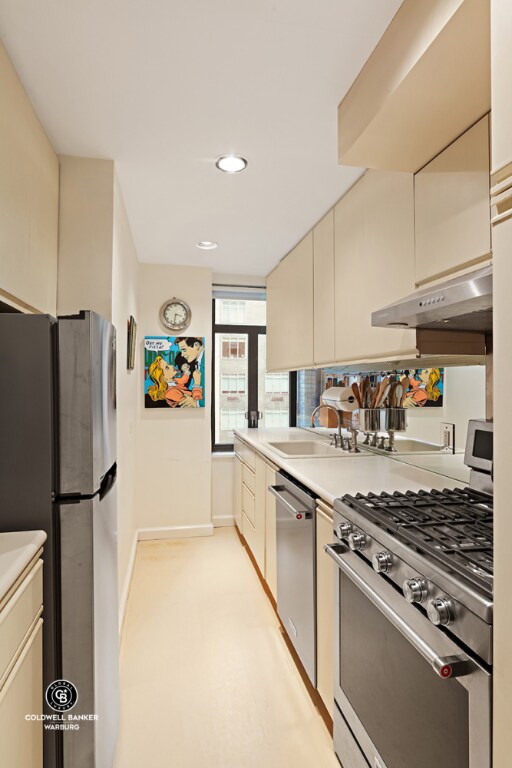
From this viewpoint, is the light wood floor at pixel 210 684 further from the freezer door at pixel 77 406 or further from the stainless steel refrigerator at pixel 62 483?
the freezer door at pixel 77 406

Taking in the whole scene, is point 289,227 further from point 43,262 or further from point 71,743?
point 71,743

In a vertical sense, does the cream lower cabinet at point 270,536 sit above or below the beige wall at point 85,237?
below

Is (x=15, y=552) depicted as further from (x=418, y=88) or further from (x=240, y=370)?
(x=240, y=370)

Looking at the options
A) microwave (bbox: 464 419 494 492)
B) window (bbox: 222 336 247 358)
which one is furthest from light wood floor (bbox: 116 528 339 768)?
window (bbox: 222 336 247 358)

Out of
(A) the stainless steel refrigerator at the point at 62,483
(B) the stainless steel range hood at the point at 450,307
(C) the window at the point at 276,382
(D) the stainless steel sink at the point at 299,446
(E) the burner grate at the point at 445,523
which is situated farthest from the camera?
(C) the window at the point at 276,382

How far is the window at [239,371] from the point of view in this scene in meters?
4.20

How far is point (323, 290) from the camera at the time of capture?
8.76ft

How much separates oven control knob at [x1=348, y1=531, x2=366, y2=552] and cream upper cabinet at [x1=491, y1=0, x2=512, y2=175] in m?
0.98

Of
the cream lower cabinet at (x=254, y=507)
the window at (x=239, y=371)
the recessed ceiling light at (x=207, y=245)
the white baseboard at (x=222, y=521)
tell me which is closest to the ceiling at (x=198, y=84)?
the recessed ceiling light at (x=207, y=245)

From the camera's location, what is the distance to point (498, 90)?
75 centimetres

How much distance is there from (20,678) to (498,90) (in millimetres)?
1626

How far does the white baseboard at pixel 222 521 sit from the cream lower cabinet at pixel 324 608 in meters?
2.34

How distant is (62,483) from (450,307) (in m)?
1.27

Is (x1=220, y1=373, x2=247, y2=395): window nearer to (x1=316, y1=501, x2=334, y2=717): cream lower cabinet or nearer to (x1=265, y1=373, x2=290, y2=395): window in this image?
(x1=265, y1=373, x2=290, y2=395): window
